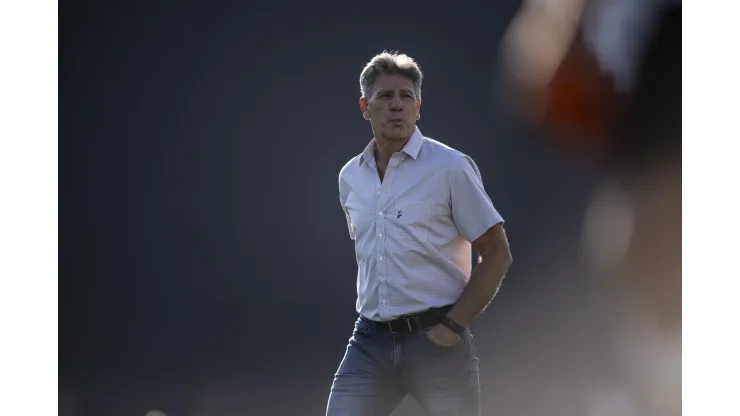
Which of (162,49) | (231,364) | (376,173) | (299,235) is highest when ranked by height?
(162,49)

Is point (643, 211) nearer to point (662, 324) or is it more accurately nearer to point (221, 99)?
point (662, 324)

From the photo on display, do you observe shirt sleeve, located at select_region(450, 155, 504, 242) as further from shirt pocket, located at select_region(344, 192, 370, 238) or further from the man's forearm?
shirt pocket, located at select_region(344, 192, 370, 238)

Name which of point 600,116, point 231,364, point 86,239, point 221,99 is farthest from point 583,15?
point 86,239

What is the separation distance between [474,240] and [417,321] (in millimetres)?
287

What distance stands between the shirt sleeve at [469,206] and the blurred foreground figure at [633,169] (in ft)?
6.36

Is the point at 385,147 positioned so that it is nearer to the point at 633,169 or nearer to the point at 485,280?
the point at 485,280

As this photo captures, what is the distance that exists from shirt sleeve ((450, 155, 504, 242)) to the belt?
0.76 feet

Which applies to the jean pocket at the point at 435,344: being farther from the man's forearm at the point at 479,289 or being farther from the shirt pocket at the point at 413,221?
the shirt pocket at the point at 413,221

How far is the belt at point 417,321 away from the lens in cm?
254

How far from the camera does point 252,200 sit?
14.8ft

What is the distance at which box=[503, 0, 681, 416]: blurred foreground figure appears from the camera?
14.3 ft

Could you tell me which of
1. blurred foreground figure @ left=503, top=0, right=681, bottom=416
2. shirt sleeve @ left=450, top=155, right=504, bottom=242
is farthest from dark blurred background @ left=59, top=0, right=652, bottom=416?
shirt sleeve @ left=450, top=155, right=504, bottom=242

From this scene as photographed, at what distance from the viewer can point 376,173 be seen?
2.71 meters

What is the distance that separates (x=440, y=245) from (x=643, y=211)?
2.15 meters
